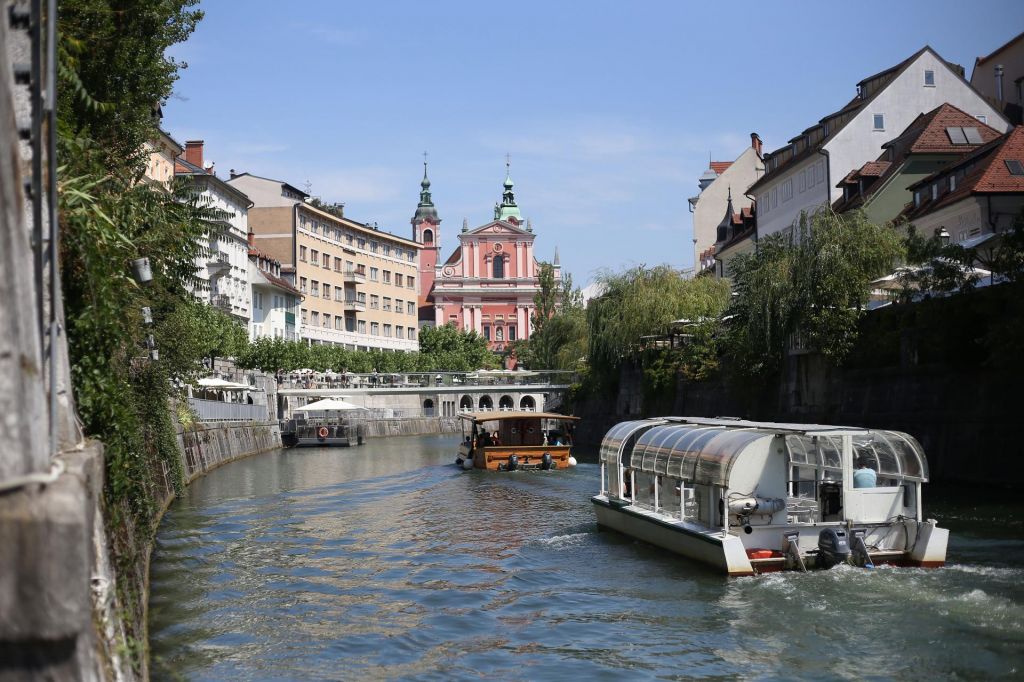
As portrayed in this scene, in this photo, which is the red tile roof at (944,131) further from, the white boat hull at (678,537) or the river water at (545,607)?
the white boat hull at (678,537)

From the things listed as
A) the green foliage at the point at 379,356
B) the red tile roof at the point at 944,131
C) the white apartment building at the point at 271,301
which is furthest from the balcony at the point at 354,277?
the red tile roof at the point at 944,131

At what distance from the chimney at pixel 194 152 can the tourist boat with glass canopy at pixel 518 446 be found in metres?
43.1

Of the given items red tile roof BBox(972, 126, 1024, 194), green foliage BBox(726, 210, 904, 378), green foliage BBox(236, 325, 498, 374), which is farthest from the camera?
green foliage BBox(236, 325, 498, 374)

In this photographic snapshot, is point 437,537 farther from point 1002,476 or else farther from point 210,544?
point 1002,476

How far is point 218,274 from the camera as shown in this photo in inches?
2876

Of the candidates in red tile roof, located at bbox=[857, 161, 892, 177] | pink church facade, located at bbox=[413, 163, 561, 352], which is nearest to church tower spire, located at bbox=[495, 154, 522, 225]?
pink church facade, located at bbox=[413, 163, 561, 352]

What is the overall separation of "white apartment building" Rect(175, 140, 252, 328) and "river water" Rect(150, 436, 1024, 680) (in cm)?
4776

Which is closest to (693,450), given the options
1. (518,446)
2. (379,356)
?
(518,446)

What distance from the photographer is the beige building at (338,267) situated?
10094cm

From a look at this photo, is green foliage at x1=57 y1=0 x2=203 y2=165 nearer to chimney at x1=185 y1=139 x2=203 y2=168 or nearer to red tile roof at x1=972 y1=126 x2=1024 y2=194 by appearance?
red tile roof at x1=972 y1=126 x2=1024 y2=194

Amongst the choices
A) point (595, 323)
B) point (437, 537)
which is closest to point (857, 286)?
point (437, 537)

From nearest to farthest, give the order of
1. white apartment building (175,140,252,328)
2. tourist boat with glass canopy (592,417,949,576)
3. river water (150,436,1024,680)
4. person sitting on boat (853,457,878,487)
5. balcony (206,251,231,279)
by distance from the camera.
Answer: river water (150,436,1024,680) < tourist boat with glass canopy (592,417,949,576) < person sitting on boat (853,457,878,487) < balcony (206,251,231,279) < white apartment building (175,140,252,328)

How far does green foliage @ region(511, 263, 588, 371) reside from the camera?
87250 millimetres

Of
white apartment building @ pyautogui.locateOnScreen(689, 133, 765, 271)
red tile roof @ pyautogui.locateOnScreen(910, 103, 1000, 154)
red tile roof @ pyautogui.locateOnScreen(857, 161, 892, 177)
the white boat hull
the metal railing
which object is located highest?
white apartment building @ pyautogui.locateOnScreen(689, 133, 765, 271)
